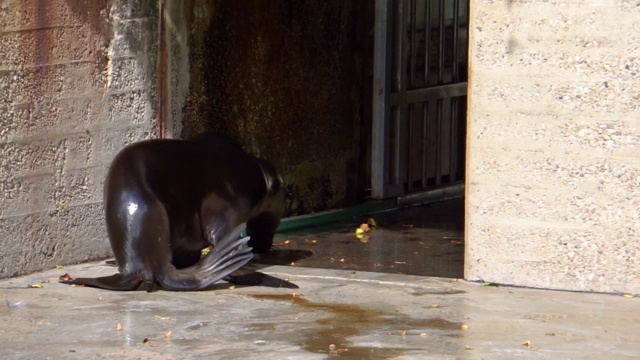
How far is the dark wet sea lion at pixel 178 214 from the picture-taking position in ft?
24.7

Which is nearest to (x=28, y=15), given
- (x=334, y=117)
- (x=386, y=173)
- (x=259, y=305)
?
(x=259, y=305)

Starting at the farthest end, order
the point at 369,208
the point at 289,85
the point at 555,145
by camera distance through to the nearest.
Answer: the point at 369,208 → the point at 289,85 → the point at 555,145

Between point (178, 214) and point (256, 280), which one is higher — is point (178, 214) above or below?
above


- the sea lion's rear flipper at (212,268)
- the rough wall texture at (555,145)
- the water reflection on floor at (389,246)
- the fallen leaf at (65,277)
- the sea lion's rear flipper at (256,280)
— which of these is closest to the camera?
the rough wall texture at (555,145)

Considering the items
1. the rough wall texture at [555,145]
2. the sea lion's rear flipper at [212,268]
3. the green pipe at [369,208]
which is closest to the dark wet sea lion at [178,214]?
the sea lion's rear flipper at [212,268]

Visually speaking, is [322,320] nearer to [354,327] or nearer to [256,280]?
[354,327]

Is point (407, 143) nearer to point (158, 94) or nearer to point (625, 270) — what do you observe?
point (158, 94)

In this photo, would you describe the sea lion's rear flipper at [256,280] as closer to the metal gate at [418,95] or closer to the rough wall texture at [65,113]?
the rough wall texture at [65,113]

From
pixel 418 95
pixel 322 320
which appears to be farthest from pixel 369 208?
pixel 322 320

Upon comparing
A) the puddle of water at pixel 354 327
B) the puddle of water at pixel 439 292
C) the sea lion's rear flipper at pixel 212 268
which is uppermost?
the sea lion's rear flipper at pixel 212 268

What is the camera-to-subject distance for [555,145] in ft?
24.5

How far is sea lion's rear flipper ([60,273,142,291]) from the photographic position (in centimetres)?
749

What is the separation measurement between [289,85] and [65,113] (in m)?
2.48

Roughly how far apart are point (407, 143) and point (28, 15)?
4550 mm
